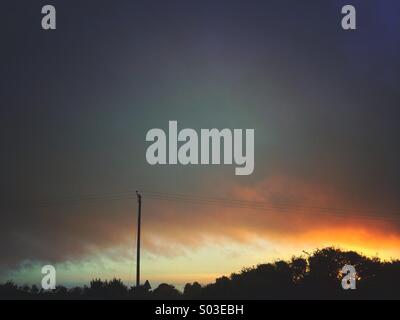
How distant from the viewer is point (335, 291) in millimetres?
56469

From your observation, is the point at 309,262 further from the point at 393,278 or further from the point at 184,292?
the point at 184,292

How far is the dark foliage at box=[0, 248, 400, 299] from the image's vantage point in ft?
188

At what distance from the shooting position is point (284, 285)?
60562mm

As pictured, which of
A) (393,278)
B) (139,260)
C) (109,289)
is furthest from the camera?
(109,289)

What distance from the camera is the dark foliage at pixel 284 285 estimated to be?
57438 mm
